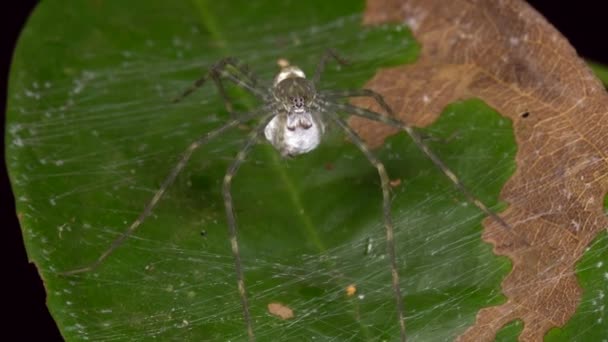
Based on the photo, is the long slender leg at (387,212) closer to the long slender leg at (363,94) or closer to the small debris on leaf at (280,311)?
the long slender leg at (363,94)

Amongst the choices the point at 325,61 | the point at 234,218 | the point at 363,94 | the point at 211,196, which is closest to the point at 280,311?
the point at 234,218

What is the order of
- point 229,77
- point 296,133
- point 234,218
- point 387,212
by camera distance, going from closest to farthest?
point 387,212, point 234,218, point 296,133, point 229,77

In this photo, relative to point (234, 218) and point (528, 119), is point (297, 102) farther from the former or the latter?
point (528, 119)

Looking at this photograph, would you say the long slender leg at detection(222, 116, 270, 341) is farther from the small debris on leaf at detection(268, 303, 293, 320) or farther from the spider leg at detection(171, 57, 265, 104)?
the spider leg at detection(171, 57, 265, 104)

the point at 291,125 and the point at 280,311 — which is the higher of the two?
the point at 291,125

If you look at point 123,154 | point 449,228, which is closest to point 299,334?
point 449,228

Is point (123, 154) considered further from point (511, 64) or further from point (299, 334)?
point (511, 64)

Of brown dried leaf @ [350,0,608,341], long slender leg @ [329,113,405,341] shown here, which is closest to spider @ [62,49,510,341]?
long slender leg @ [329,113,405,341]

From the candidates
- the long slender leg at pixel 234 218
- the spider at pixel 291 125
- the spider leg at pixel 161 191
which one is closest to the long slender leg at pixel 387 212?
the spider at pixel 291 125
